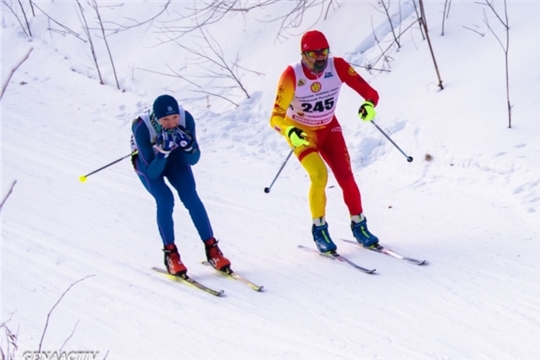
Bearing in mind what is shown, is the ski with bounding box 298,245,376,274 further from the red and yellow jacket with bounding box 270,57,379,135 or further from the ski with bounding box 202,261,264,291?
the red and yellow jacket with bounding box 270,57,379,135

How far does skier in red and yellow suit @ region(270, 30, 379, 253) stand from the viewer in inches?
222

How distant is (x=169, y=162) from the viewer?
5.53m

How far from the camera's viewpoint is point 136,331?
4582mm

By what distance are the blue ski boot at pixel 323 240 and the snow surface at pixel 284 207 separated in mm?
101

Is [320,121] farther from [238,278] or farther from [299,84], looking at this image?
[238,278]

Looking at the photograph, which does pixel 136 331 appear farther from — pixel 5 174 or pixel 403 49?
pixel 403 49

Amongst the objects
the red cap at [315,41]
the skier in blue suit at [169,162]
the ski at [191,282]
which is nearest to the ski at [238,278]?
the skier in blue suit at [169,162]

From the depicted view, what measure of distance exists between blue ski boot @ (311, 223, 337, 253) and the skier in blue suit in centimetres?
75

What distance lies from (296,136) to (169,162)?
3.24 ft

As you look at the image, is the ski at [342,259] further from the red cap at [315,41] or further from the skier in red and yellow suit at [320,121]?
the red cap at [315,41]

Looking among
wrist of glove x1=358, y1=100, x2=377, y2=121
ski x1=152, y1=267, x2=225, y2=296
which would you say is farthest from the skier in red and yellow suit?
ski x1=152, y1=267, x2=225, y2=296

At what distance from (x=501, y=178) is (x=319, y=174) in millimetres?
1895

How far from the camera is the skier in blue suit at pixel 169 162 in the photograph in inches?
206

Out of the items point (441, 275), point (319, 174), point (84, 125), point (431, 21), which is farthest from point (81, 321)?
point (431, 21)
